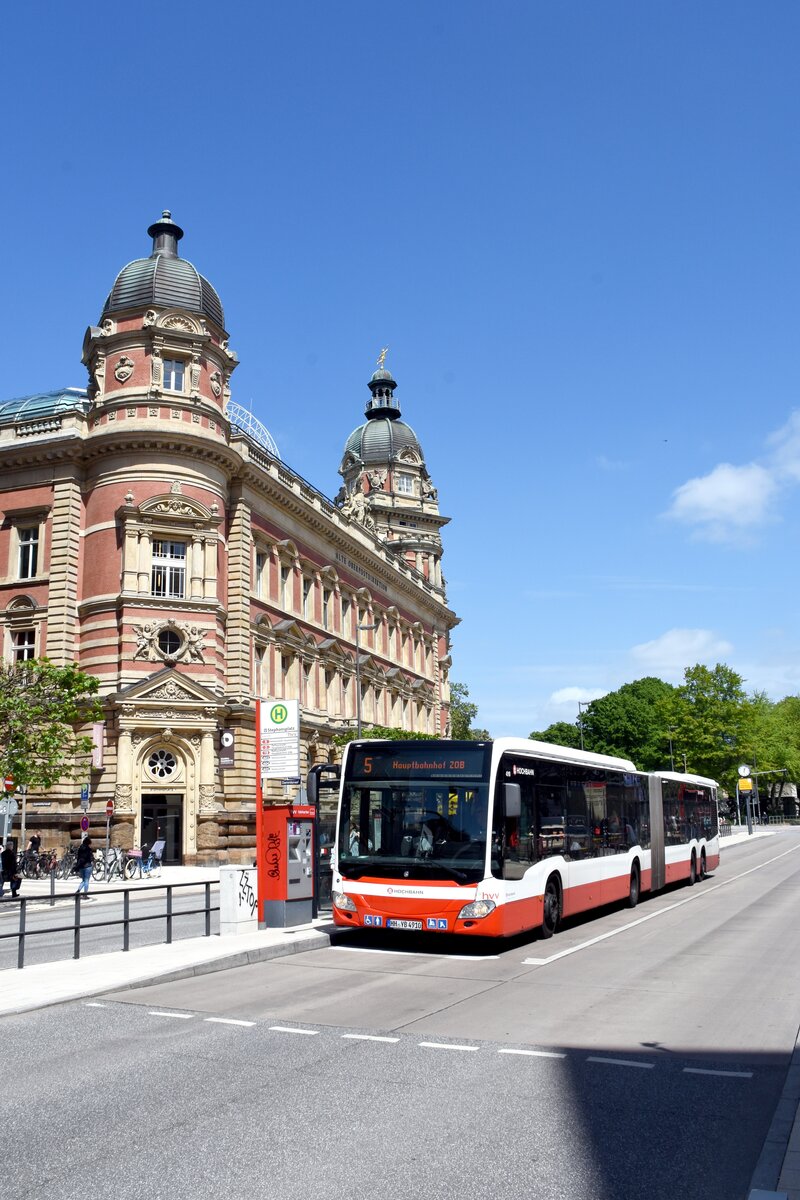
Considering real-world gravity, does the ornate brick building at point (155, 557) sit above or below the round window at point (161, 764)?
above

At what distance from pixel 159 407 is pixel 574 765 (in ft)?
93.9

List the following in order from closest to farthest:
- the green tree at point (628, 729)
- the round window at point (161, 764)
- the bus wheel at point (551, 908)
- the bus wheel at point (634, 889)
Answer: the bus wheel at point (551, 908) < the bus wheel at point (634, 889) < the round window at point (161, 764) < the green tree at point (628, 729)

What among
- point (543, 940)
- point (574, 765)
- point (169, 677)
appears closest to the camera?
point (543, 940)

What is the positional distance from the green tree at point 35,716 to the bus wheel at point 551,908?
58.2ft

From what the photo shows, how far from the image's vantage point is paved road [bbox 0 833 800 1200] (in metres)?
5.96

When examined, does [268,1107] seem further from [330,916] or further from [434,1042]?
[330,916]

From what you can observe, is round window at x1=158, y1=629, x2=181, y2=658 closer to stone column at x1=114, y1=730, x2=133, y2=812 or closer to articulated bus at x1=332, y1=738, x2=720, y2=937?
stone column at x1=114, y1=730, x2=133, y2=812

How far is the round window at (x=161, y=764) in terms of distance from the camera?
132 ft

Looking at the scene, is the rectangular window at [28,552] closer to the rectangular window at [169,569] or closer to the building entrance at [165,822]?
the rectangular window at [169,569]

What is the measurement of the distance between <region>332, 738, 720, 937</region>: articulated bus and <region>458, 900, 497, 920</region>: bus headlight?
1cm

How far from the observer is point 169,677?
40.4 meters

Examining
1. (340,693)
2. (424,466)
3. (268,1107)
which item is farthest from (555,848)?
(424,466)

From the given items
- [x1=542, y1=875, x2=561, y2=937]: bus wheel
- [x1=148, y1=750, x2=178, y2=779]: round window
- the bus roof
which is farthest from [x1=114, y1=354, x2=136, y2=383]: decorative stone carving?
[x1=542, y1=875, x2=561, y2=937]: bus wheel

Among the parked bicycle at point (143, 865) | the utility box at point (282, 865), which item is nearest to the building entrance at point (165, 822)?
the parked bicycle at point (143, 865)
